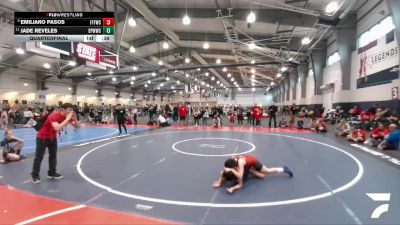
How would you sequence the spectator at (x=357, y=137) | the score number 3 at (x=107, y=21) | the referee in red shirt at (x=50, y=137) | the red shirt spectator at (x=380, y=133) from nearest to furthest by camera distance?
the referee in red shirt at (x=50, y=137)
the score number 3 at (x=107, y=21)
the red shirt spectator at (x=380, y=133)
the spectator at (x=357, y=137)

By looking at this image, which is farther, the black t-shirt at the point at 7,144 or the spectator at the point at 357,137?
the spectator at the point at 357,137

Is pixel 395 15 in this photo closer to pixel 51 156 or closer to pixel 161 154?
pixel 161 154

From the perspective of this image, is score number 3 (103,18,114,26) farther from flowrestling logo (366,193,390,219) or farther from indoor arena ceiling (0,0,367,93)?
flowrestling logo (366,193,390,219)

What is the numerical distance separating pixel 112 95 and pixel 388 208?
4839 cm

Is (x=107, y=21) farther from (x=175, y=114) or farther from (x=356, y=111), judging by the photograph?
(x=175, y=114)

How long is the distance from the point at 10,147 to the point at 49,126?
145 inches

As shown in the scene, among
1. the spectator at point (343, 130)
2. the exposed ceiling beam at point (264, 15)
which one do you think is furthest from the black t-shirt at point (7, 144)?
the spectator at point (343, 130)

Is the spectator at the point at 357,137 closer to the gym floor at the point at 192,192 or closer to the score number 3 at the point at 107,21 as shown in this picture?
the gym floor at the point at 192,192

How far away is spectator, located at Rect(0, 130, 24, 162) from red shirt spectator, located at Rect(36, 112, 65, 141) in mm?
3075

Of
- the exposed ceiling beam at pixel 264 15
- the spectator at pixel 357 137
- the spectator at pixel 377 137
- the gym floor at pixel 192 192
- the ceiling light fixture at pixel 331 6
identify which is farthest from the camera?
the exposed ceiling beam at pixel 264 15
